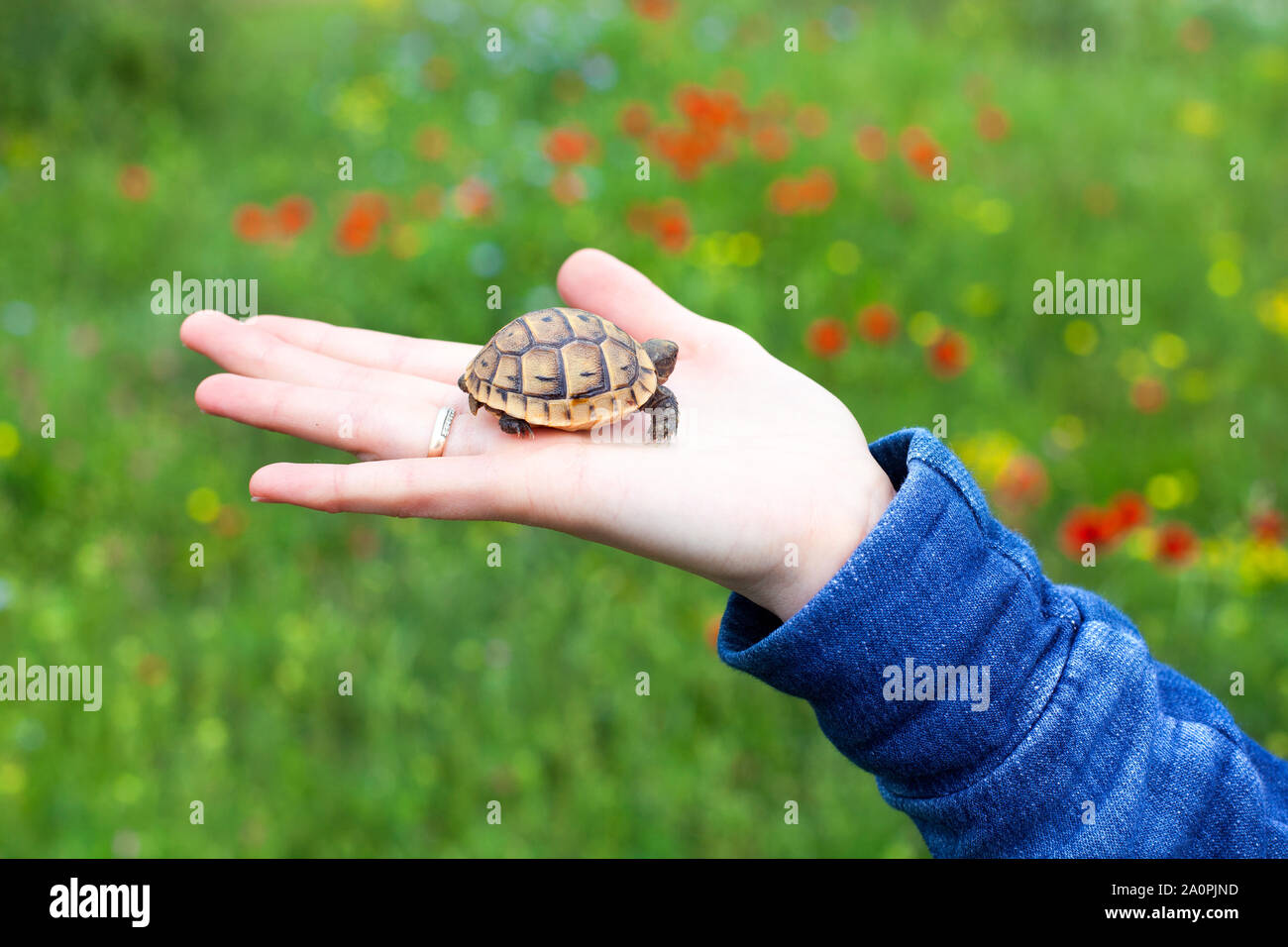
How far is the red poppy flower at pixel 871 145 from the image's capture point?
6.32 meters

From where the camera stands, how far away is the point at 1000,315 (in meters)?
5.91

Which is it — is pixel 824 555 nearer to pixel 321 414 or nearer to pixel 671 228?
pixel 321 414

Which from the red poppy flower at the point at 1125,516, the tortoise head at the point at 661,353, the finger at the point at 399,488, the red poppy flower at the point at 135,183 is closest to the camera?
the finger at the point at 399,488

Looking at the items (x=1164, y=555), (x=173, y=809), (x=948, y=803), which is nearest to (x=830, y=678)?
(x=948, y=803)

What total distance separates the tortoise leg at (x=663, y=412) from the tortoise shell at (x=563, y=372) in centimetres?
3

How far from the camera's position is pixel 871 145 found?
6.34m

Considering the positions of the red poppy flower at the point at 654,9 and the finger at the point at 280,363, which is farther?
the red poppy flower at the point at 654,9

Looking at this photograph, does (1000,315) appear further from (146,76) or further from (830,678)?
(146,76)

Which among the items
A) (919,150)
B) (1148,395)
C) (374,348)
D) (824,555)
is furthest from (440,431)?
(919,150)

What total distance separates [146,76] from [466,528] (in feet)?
17.4

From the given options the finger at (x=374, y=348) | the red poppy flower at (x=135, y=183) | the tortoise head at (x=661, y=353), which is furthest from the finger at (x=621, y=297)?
the red poppy flower at (x=135, y=183)

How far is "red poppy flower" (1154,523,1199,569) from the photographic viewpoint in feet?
12.9

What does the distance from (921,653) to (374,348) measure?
215 centimetres

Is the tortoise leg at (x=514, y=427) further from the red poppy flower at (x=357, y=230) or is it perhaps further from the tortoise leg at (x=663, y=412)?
the red poppy flower at (x=357, y=230)
